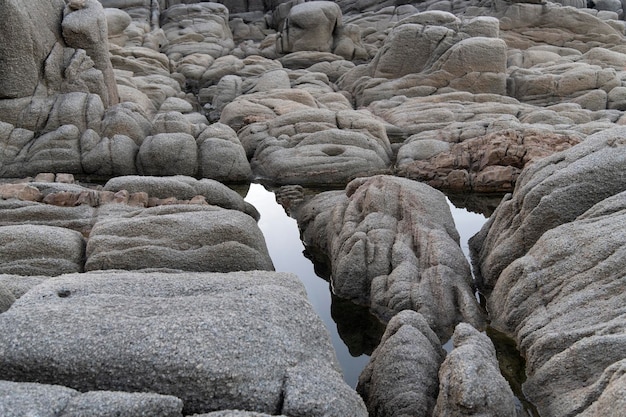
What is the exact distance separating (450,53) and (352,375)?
19.7 meters

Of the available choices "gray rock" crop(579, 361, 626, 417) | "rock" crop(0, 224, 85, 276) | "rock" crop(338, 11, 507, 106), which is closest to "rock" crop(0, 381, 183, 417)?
Answer: "gray rock" crop(579, 361, 626, 417)

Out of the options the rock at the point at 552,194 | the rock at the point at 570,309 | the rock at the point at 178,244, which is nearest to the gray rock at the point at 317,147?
the rock at the point at 178,244

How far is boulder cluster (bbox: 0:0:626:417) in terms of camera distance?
17.2ft

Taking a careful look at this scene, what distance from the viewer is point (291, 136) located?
18.2 m

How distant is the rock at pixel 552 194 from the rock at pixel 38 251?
265 inches

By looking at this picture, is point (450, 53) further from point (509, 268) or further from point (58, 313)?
point (58, 313)

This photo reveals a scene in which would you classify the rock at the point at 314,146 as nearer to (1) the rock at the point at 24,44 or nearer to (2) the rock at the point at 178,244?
(1) the rock at the point at 24,44

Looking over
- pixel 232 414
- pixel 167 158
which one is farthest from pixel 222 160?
pixel 232 414

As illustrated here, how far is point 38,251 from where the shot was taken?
9.06m

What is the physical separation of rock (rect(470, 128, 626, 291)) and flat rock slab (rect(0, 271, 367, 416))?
4641 millimetres

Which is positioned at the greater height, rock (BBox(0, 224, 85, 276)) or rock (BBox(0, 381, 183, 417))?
rock (BBox(0, 381, 183, 417))

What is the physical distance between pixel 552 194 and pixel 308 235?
534cm

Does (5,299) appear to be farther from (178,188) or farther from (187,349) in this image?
(178,188)

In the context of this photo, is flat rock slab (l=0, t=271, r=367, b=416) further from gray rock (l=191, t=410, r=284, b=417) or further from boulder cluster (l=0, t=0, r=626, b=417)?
gray rock (l=191, t=410, r=284, b=417)
